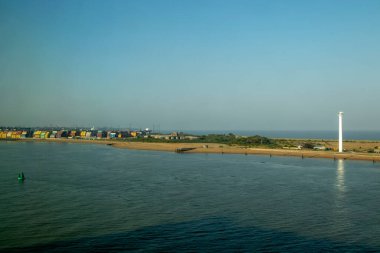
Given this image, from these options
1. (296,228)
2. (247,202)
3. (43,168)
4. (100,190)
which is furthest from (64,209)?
(43,168)

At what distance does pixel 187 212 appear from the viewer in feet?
55.2

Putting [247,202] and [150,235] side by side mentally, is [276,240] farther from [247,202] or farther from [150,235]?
[247,202]

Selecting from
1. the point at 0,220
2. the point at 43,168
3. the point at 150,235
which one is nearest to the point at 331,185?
the point at 150,235

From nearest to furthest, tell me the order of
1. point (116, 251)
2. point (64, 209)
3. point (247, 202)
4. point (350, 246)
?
point (116, 251) < point (350, 246) < point (64, 209) < point (247, 202)

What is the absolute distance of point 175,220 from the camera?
1544 cm

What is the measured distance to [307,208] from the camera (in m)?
18.0

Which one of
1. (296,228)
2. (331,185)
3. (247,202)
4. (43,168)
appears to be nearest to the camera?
(296,228)

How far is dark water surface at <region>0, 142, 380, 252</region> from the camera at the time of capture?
499 inches

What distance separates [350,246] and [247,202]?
6961 millimetres

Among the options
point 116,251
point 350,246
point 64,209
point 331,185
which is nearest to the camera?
point 116,251

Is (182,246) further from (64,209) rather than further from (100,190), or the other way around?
(100,190)

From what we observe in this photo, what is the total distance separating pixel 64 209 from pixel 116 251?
6455 millimetres

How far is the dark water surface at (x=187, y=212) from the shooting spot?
12.7m

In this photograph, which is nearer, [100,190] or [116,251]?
[116,251]
